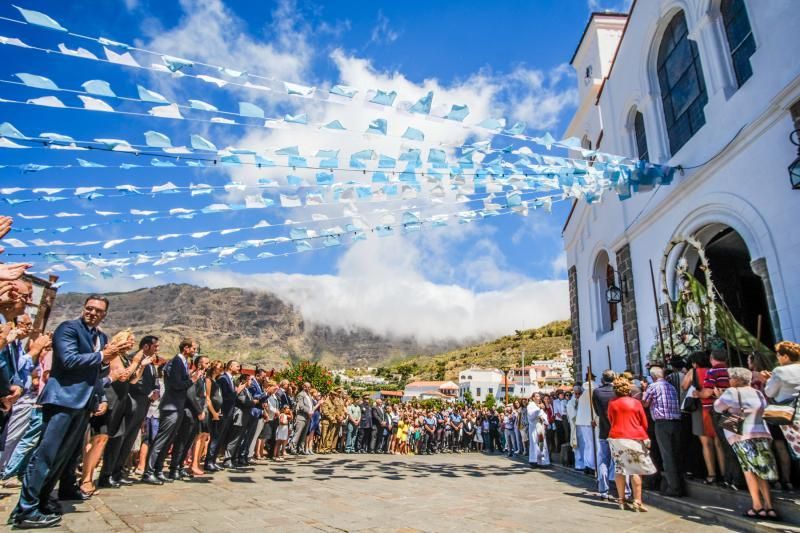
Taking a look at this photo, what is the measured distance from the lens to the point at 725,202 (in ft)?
24.5

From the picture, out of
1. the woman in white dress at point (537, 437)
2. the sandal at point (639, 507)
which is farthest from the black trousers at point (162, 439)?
the woman in white dress at point (537, 437)

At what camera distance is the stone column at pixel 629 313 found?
10.3m

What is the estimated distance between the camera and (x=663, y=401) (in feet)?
19.5

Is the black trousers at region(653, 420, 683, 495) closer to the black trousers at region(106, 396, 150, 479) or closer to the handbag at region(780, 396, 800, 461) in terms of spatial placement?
the handbag at region(780, 396, 800, 461)

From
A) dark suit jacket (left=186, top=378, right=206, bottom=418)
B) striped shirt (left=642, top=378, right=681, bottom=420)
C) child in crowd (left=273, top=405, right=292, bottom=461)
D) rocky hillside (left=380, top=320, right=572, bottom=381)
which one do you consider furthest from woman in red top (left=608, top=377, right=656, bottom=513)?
rocky hillside (left=380, top=320, right=572, bottom=381)

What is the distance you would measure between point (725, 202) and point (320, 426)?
36.2 feet

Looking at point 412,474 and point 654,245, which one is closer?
point 412,474

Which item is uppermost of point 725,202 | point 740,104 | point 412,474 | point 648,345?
point 740,104

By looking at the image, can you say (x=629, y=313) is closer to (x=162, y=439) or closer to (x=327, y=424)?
(x=327, y=424)

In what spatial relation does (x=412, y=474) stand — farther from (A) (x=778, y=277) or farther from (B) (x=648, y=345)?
(A) (x=778, y=277)

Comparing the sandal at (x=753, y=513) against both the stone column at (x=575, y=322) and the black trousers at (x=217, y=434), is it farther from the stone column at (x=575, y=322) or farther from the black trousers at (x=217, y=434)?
the stone column at (x=575, y=322)

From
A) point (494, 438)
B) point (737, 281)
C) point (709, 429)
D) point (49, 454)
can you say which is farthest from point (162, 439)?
point (494, 438)

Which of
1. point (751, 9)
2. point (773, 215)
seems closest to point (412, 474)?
point (773, 215)

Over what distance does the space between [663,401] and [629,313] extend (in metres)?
5.10
